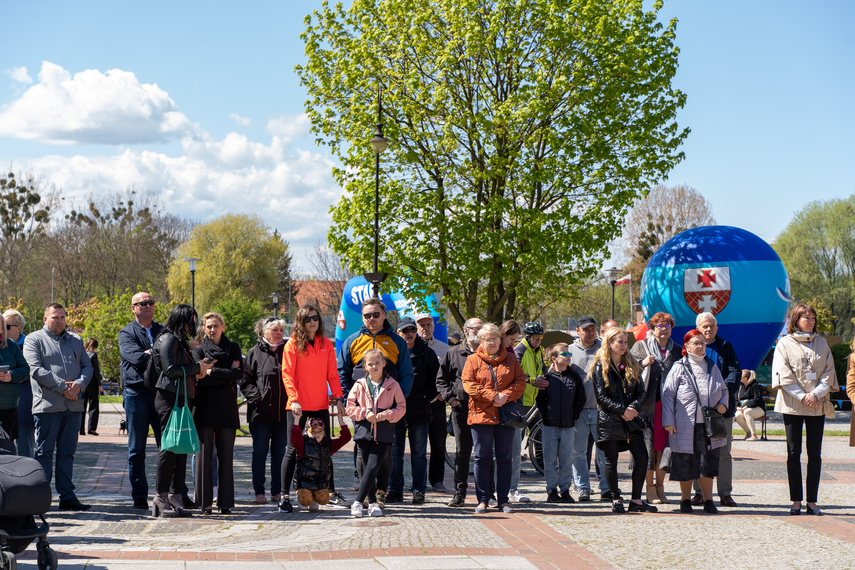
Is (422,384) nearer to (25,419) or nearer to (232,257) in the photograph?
(25,419)

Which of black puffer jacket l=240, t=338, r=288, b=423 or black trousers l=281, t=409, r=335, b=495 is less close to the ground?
black puffer jacket l=240, t=338, r=288, b=423

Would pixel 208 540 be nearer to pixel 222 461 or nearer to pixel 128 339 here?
pixel 222 461

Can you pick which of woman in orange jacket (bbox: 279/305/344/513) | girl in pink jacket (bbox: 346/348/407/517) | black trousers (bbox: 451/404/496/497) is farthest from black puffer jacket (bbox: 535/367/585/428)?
woman in orange jacket (bbox: 279/305/344/513)

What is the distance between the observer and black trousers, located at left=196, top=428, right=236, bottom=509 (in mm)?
8344

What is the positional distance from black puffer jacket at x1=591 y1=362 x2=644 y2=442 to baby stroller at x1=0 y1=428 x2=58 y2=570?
5299 millimetres

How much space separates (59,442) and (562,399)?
5.26m

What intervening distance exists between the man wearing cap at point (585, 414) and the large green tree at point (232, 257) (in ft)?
189

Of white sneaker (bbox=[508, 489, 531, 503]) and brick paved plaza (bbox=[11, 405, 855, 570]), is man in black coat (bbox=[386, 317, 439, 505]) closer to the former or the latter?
brick paved plaza (bbox=[11, 405, 855, 570])

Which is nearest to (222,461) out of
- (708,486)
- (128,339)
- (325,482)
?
(325,482)

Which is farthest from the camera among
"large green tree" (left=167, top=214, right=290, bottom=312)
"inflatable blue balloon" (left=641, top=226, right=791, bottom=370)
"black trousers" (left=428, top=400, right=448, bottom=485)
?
"large green tree" (left=167, top=214, right=290, bottom=312)

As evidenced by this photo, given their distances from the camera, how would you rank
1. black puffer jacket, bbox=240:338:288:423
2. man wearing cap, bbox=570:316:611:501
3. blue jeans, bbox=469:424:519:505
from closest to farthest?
1. blue jeans, bbox=469:424:519:505
2. black puffer jacket, bbox=240:338:288:423
3. man wearing cap, bbox=570:316:611:501

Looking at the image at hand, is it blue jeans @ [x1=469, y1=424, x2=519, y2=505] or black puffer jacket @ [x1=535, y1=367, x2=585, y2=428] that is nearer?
blue jeans @ [x1=469, y1=424, x2=519, y2=505]

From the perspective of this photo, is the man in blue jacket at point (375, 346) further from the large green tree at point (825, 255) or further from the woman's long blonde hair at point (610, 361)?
the large green tree at point (825, 255)

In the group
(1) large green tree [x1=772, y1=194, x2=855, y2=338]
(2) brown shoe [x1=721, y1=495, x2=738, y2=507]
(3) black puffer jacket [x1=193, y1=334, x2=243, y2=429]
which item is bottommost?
(2) brown shoe [x1=721, y1=495, x2=738, y2=507]
